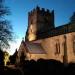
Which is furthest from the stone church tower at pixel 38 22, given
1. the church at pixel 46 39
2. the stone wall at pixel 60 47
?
the stone wall at pixel 60 47

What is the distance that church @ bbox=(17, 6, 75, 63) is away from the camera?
45.9 metres

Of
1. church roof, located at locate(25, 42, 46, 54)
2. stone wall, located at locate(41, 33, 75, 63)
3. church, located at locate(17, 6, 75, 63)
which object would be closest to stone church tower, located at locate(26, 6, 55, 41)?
church, located at locate(17, 6, 75, 63)

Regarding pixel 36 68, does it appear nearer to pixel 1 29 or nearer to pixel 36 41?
pixel 1 29

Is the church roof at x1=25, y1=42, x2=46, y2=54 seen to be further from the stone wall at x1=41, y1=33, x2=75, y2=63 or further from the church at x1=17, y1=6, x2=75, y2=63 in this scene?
the stone wall at x1=41, y1=33, x2=75, y2=63

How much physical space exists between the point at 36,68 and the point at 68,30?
25695 mm

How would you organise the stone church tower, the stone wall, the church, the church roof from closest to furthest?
the stone wall < the church < the church roof < the stone church tower

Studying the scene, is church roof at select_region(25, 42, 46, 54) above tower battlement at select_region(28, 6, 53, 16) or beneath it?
beneath

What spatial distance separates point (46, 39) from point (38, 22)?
8.48 metres

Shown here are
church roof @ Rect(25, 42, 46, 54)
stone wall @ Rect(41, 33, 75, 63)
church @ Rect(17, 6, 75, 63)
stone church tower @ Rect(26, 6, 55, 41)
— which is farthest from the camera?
stone church tower @ Rect(26, 6, 55, 41)

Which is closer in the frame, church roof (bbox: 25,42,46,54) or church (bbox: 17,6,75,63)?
church (bbox: 17,6,75,63)

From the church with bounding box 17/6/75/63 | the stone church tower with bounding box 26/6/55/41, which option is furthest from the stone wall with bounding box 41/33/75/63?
the stone church tower with bounding box 26/6/55/41

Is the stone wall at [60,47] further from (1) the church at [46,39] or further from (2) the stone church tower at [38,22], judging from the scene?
(2) the stone church tower at [38,22]

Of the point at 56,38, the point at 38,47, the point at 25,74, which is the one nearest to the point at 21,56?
the point at 38,47

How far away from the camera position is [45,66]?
2412 centimetres
